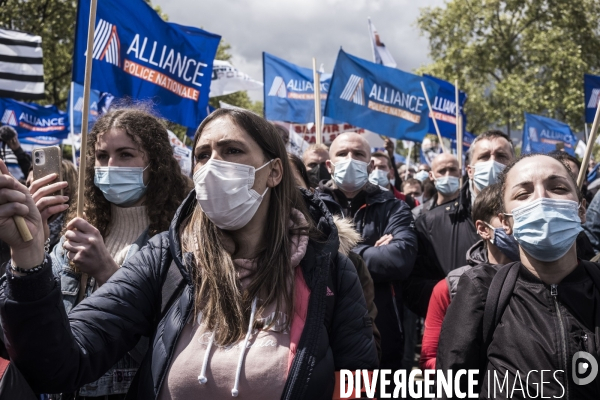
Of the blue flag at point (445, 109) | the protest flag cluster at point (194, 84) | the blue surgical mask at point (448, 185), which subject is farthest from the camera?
the blue flag at point (445, 109)

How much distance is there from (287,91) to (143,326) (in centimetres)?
778

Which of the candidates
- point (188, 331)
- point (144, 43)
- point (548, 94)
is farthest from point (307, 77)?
point (548, 94)

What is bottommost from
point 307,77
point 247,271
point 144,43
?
point 247,271

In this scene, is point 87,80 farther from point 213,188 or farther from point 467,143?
point 467,143

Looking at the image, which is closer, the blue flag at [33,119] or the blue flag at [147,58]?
the blue flag at [147,58]

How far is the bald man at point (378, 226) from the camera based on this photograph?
3.92 metres

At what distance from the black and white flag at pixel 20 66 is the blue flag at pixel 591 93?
7.60 meters

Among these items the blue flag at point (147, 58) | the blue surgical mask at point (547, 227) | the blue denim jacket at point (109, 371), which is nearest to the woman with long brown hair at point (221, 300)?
the blue denim jacket at point (109, 371)

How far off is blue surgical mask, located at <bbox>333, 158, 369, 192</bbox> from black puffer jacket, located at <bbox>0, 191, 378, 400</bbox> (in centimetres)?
231

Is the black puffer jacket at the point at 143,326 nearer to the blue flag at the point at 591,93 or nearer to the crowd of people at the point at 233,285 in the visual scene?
the crowd of people at the point at 233,285

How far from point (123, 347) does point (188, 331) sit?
0.65 ft

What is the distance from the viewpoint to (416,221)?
14.9 ft

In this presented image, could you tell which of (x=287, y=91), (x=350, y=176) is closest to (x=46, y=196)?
(x=350, y=176)

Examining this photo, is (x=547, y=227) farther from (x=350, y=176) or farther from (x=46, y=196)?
(x=350, y=176)
